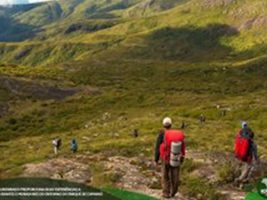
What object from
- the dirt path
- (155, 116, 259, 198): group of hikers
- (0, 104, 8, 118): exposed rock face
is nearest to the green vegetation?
(155, 116, 259, 198): group of hikers

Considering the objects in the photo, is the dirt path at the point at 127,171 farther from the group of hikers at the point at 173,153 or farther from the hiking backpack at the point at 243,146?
the hiking backpack at the point at 243,146

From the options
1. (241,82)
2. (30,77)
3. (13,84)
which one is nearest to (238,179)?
(13,84)

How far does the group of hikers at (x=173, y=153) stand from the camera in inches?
659

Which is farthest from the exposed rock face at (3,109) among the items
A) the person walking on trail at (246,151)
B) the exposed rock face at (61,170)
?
the person walking on trail at (246,151)

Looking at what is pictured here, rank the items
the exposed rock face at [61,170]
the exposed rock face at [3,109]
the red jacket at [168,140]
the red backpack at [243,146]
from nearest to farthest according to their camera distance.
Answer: the red jacket at [168,140] → the red backpack at [243,146] → the exposed rock face at [61,170] → the exposed rock face at [3,109]

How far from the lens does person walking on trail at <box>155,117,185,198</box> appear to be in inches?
658

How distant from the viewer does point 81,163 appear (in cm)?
2405

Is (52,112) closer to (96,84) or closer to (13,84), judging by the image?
(13,84)

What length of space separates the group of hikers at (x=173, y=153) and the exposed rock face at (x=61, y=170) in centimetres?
431

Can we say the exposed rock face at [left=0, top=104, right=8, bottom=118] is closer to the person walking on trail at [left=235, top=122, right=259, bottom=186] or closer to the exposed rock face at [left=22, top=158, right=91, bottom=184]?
the exposed rock face at [left=22, top=158, right=91, bottom=184]

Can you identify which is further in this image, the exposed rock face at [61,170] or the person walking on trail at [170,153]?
the exposed rock face at [61,170]

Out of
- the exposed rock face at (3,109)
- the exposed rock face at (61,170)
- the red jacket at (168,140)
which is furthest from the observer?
the exposed rock face at (3,109)

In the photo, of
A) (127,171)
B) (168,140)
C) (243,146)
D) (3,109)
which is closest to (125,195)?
(168,140)

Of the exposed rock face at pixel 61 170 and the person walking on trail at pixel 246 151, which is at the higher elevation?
the person walking on trail at pixel 246 151
